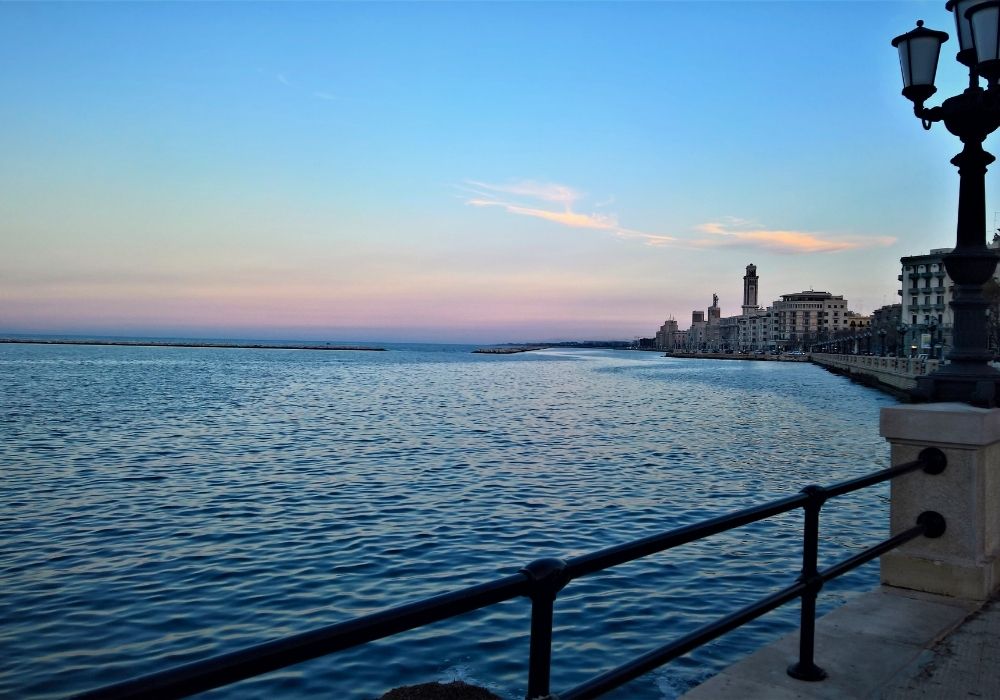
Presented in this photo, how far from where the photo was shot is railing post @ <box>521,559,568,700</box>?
2643 mm

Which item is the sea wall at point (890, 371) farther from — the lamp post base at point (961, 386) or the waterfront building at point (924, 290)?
the waterfront building at point (924, 290)

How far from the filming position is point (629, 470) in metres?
24.3

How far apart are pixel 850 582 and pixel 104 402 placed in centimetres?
4891

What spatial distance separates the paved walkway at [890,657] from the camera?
16.1 ft

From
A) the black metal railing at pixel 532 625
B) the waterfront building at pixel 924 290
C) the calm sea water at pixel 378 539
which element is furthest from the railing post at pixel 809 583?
the waterfront building at pixel 924 290

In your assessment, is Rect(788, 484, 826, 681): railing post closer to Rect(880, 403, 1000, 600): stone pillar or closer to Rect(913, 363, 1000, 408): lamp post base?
Rect(880, 403, 1000, 600): stone pillar

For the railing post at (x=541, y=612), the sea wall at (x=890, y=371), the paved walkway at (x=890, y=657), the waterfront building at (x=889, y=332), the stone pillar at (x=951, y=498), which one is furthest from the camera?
the waterfront building at (x=889, y=332)

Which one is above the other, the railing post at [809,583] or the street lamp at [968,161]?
the street lamp at [968,161]

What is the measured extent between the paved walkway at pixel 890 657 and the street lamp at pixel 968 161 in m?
2.03

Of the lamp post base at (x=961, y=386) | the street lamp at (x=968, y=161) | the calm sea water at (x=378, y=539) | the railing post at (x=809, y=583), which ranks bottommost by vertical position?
the calm sea water at (x=378, y=539)

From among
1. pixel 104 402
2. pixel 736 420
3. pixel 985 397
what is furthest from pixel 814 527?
pixel 104 402

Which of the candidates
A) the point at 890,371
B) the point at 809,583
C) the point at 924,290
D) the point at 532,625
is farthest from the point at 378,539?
the point at 924,290

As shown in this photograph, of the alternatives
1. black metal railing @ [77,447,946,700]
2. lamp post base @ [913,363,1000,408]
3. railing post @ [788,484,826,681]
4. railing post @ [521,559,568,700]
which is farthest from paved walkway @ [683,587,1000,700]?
railing post @ [521,559,568,700]

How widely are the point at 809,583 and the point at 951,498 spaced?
275 cm
